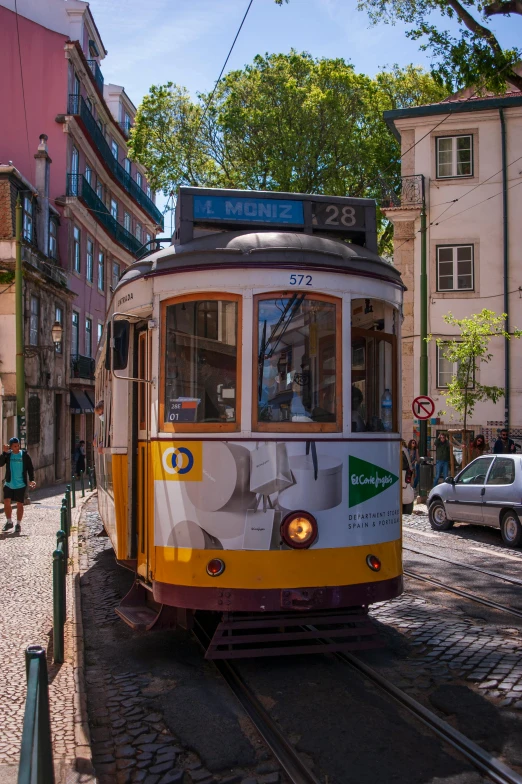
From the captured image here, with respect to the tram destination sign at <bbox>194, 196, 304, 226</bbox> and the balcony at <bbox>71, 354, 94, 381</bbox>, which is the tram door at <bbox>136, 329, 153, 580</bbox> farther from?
the balcony at <bbox>71, 354, 94, 381</bbox>

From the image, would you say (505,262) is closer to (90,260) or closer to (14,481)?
(14,481)

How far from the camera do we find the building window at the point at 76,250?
109ft

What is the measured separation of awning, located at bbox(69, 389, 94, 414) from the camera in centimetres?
3259

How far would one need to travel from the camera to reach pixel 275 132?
30.6 m

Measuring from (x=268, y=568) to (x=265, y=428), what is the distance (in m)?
0.97

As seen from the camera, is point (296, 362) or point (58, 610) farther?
point (58, 610)

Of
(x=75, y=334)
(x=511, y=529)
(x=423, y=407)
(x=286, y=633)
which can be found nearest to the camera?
(x=286, y=633)

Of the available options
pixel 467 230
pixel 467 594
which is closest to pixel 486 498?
pixel 467 594

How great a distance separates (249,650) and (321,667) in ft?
2.41

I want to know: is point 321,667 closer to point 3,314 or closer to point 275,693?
point 275,693

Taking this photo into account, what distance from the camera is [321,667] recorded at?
6164mm

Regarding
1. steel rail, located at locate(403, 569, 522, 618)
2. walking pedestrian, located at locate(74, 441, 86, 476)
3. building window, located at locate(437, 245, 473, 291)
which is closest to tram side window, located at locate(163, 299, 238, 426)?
steel rail, located at locate(403, 569, 522, 618)

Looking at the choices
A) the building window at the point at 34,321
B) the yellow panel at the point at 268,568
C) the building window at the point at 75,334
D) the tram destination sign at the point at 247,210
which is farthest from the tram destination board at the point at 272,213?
the building window at the point at 75,334

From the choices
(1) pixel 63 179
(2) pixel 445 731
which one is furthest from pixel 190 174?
(2) pixel 445 731
